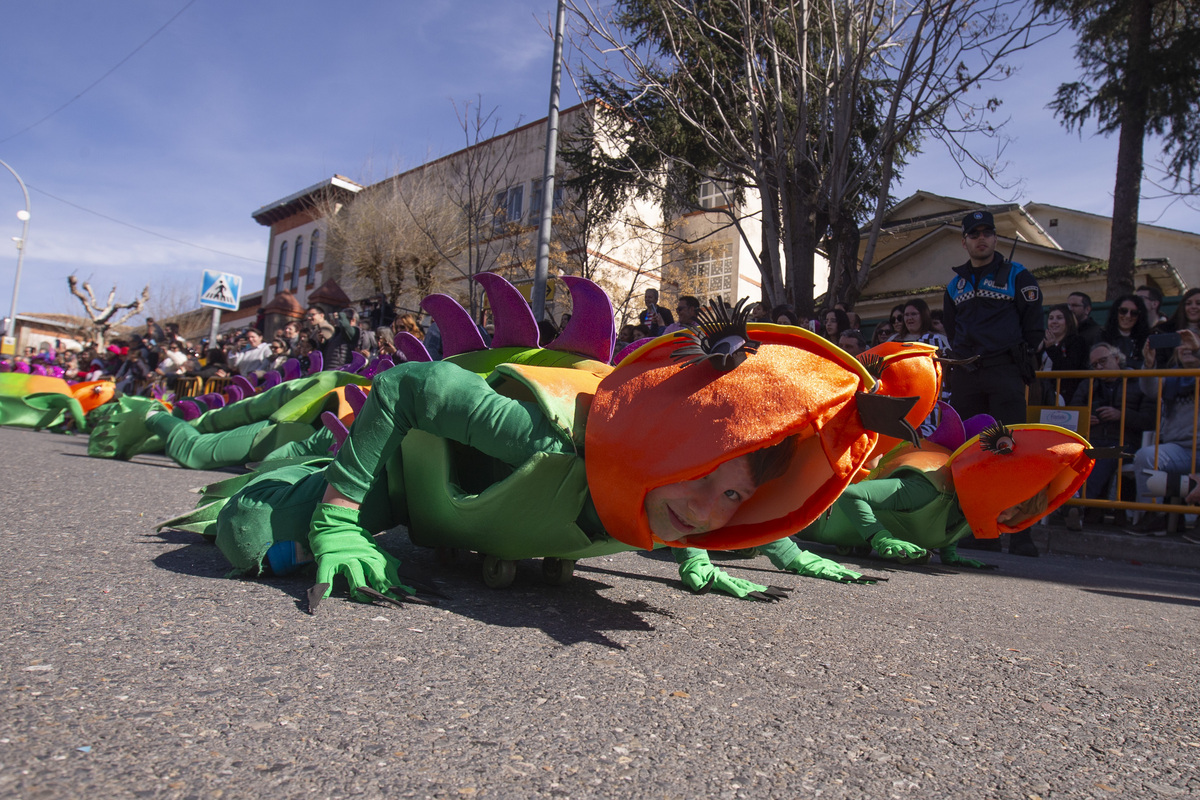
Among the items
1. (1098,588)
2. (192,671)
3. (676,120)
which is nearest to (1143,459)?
(1098,588)

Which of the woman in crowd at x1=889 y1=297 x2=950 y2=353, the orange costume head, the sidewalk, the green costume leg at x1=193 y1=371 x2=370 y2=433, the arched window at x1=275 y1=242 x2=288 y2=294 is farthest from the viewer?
the arched window at x1=275 y1=242 x2=288 y2=294

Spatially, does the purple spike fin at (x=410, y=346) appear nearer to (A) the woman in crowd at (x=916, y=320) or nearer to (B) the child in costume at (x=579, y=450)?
(B) the child in costume at (x=579, y=450)

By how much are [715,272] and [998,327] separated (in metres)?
17.0

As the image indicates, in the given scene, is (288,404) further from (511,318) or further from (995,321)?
(995,321)

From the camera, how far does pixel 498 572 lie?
2.34 m

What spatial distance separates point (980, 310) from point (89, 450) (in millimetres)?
6734

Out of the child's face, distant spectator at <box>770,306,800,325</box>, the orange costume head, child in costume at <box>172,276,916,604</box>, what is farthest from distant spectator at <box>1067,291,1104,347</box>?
the child's face

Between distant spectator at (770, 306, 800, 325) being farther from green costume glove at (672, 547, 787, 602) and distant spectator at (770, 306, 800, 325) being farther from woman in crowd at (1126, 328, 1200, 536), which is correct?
green costume glove at (672, 547, 787, 602)

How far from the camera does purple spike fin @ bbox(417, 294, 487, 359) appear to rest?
8.54ft

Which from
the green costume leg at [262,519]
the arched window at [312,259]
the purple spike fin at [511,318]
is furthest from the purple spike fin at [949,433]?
the arched window at [312,259]

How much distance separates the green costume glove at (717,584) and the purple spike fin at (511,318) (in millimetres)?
939

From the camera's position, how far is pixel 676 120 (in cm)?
1100

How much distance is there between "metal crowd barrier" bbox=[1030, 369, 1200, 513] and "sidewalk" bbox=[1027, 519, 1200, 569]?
0.71 feet

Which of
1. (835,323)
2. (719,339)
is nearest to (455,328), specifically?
(719,339)
